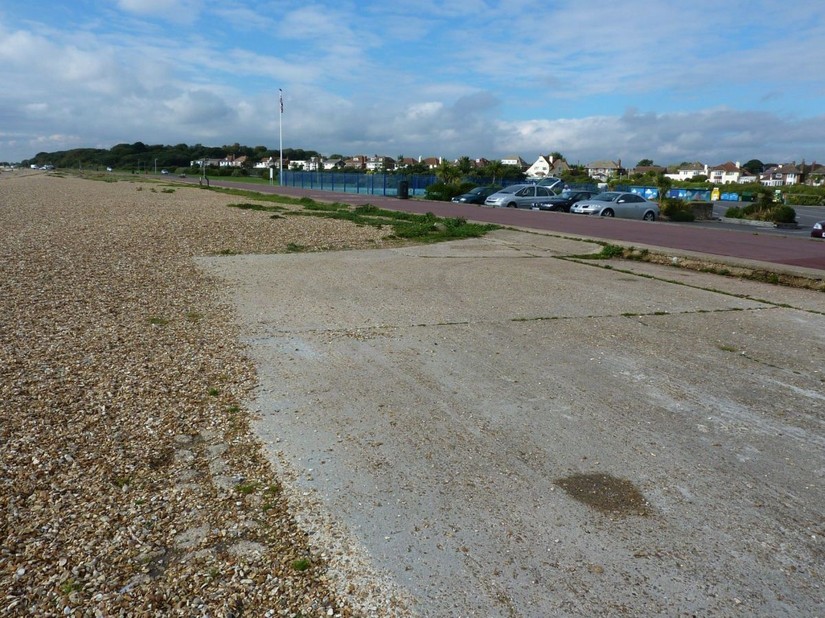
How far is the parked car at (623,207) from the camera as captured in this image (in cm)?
3139

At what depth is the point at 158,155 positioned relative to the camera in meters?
170

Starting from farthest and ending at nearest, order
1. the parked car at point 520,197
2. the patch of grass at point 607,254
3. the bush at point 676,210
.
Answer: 1. the parked car at point 520,197
2. the bush at point 676,210
3. the patch of grass at point 607,254

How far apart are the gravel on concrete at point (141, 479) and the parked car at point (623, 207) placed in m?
26.2

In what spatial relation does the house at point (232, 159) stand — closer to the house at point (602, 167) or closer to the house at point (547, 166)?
the house at point (547, 166)

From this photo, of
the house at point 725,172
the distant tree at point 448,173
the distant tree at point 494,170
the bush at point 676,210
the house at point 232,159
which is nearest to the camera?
the bush at point 676,210

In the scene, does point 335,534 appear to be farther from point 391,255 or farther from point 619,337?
point 391,255

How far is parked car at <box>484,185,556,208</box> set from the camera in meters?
36.0

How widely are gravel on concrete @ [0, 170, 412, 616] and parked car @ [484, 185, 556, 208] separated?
29.0m

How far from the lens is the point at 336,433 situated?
183 inches

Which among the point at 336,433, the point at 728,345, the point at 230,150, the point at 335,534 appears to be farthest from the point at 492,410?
the point at 230,150

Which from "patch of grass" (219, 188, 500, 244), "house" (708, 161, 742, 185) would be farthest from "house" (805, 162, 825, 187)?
"patch of grass" (219, 188, 500, 244)

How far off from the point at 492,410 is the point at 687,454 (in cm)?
147

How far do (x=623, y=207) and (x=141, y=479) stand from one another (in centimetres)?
3064

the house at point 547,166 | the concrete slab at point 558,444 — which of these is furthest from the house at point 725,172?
the concrete slab at point 558,444
